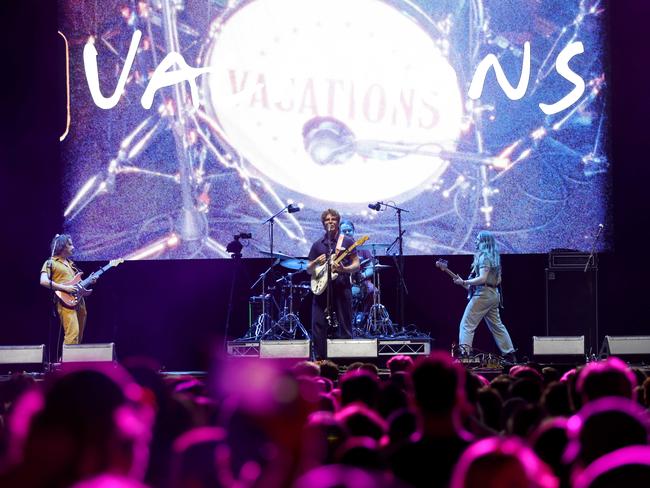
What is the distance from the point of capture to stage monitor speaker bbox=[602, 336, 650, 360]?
9.78 metres

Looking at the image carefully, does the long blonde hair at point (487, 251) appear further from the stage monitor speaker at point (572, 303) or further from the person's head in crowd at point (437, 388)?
the person's head in crowd at point (437, 388)

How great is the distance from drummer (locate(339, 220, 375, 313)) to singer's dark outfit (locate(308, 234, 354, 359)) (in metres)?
0.72

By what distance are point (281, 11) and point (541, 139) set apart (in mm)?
3928

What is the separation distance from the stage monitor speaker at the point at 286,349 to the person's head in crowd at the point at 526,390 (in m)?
5.01

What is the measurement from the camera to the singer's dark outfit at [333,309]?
10.6 m

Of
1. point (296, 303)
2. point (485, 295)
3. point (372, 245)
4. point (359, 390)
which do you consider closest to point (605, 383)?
point (359, 390)

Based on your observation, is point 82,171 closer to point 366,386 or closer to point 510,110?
point 510,110

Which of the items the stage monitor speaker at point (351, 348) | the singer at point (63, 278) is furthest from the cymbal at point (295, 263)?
the singer at point (63, 278)

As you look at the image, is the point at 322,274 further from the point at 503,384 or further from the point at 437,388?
the point at 437,388

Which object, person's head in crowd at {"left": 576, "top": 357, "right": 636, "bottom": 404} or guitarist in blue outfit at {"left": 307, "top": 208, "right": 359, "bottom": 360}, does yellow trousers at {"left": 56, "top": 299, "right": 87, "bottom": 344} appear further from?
person's head in crowd at {"left": 576, "top": 357, "right": 636, "bottom": 404}

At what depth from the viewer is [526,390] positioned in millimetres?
4598

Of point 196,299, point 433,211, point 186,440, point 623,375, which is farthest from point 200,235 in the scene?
point 186,440

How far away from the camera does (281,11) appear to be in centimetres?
1216

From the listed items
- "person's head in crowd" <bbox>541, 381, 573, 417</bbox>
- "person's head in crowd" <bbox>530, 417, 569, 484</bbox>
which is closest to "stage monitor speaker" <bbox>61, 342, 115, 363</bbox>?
"person's head in crowd" <bbox>541, 381, 573, 417</bbox>
